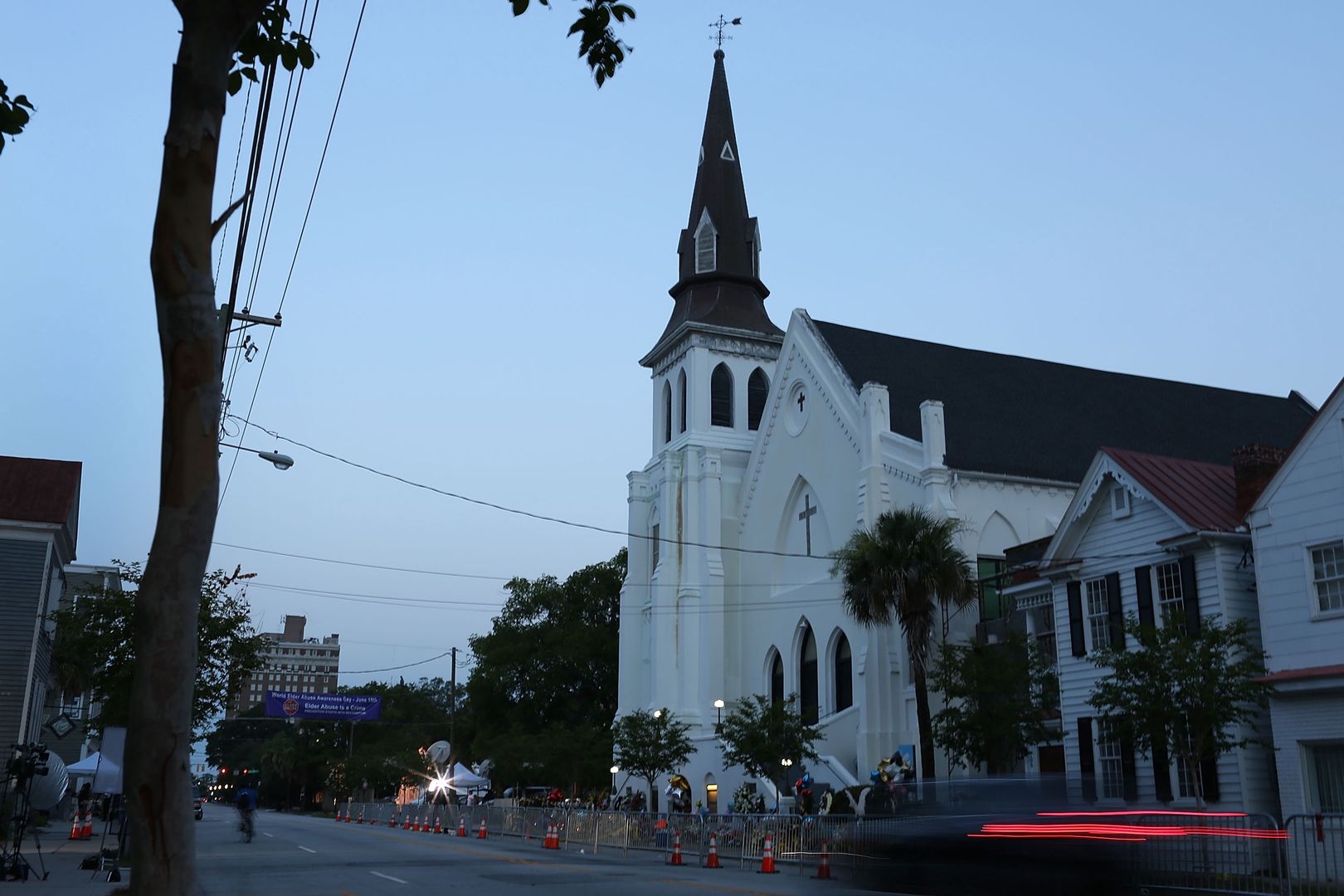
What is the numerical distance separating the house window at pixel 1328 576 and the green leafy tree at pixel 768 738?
16468 millimetres

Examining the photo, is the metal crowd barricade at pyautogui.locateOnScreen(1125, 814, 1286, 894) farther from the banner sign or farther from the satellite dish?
the banner sign

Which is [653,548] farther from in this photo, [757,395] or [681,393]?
[757,395]

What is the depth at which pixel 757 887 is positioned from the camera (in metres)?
16.9

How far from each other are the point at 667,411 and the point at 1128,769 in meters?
35.1

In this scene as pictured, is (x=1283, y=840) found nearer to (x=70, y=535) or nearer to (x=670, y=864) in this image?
(x=670, y=864)

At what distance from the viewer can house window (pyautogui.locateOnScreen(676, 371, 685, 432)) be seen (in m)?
58.1

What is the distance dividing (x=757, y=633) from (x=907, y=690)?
12.2m

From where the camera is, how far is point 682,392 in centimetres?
5838

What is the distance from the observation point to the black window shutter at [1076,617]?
2902 cm

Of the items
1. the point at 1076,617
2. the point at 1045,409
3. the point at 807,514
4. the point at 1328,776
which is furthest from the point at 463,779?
the point at 1328,776

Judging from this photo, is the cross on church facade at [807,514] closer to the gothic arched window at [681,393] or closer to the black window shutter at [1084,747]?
the gothic arched window at [681,393]

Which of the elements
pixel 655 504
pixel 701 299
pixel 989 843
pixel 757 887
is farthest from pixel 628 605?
pixel 989 843

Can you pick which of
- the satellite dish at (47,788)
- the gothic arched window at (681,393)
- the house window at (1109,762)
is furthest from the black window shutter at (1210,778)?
the gothic arched window at (681,393)

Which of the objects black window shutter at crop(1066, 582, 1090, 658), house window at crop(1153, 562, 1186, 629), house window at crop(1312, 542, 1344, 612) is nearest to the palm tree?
black window shutter at crop(1066, 582, 1090, 658)
